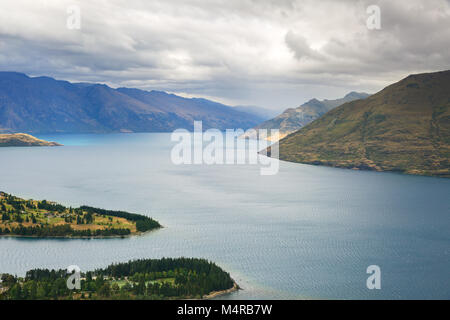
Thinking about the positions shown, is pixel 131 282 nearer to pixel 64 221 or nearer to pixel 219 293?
pixel 219 293

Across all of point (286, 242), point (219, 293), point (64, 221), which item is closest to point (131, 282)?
point (219, 293)

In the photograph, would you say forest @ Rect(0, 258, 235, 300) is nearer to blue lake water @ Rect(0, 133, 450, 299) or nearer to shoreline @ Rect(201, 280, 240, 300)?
shoreline @ Rect(201, 280, 240, 300)

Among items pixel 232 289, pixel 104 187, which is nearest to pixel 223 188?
pixel 104 187

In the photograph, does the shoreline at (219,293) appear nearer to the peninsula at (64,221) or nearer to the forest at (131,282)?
the forest at (131,282)

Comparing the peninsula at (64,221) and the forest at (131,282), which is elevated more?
the peninsula at (64,221)

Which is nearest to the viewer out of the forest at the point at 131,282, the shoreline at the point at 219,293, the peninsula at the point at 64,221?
the forest at the point at 131,282

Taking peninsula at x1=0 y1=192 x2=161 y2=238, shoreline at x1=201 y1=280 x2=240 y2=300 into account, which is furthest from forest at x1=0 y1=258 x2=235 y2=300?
peninsula at x1=0 y1=192 x2=161 y2=238

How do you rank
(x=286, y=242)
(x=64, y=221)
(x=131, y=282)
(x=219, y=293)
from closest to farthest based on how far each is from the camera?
(x=219, y=293), (x=131, y=282), (x=286, y=242), (x=64, y=221)

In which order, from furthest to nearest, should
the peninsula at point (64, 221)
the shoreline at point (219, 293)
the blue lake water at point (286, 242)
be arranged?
the peninsula at point (64, 221)
the blue lake water at point (286, 242)
the shoreline at point (219, 293)

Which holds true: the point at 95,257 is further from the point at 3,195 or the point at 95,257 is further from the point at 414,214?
the point at 414,214

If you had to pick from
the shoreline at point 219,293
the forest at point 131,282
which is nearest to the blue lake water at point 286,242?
the shoreline at point 219,293
